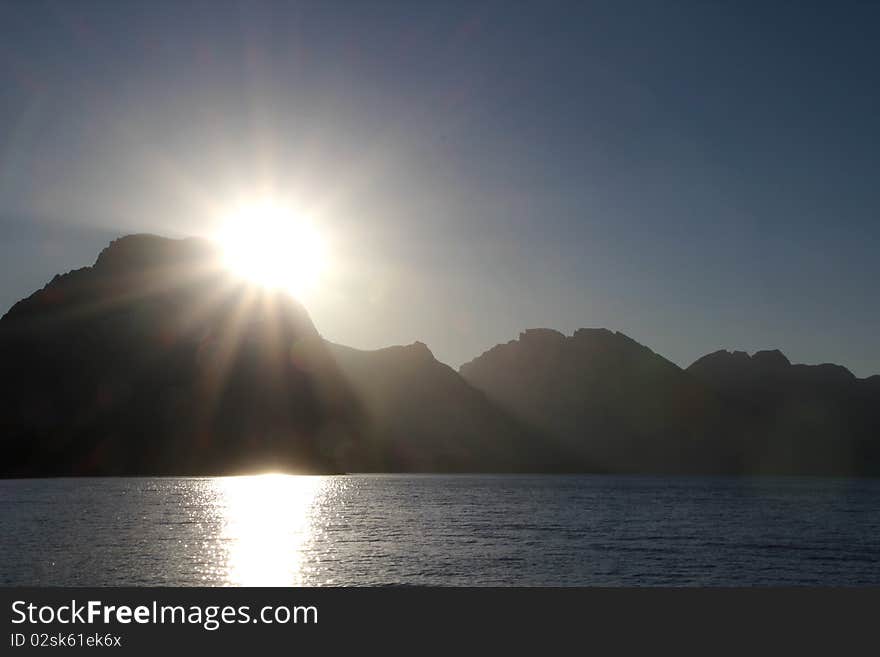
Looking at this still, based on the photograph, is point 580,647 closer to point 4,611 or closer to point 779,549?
point 4,611

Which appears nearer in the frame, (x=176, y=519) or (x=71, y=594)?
(x=71, y=594)

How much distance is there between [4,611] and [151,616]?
17.9 feet

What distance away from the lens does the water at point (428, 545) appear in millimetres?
58438

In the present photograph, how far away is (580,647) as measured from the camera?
28031 mm

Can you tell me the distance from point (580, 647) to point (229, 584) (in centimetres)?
3198

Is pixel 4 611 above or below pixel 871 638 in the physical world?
above

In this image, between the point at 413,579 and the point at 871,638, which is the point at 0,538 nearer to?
the point at 413,579

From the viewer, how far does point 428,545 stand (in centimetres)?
7831

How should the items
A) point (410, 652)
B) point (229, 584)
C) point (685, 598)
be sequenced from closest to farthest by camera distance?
point (410, 652)
point (685, 598)
point (229, 584)

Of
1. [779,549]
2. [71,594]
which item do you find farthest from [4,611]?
[779,549]

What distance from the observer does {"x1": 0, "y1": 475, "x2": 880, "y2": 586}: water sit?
58.4m

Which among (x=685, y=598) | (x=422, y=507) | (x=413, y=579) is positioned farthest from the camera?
(x=422, y=507)

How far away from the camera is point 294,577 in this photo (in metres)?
57.5

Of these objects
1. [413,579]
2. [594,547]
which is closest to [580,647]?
[413,579]
